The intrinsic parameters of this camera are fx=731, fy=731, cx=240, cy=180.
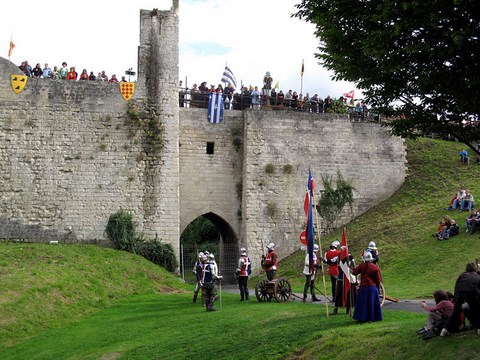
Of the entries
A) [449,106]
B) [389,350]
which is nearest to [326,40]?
[449,106]

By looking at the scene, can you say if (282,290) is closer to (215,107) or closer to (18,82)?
(215,107)

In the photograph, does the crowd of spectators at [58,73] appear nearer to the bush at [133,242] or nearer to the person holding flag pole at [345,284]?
the bush at [133,242]

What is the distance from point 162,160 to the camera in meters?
30.0

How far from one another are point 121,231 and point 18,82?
7332mm

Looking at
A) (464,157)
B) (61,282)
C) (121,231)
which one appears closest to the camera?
(61,282)

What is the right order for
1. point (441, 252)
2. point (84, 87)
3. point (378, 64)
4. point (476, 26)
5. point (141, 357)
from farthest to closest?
point (84, 87) → point (441, 252) → point (141, 357) → point (378, 64) → point (476, 26)

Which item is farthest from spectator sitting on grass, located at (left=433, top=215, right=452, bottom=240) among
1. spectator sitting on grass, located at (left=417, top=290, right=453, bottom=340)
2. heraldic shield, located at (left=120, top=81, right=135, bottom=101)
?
spectator sitting on grass, located at (left=417, top=290, right=453, bottom=340)

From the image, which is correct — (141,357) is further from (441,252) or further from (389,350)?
(441,252)

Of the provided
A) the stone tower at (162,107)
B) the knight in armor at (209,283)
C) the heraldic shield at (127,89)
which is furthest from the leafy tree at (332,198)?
the knight in armor at (209,283)

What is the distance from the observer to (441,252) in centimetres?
2406

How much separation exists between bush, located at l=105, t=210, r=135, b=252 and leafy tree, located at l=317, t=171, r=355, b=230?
8.30m

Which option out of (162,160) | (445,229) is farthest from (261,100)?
(445,229)

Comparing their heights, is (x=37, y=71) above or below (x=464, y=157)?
above

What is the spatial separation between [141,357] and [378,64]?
7412 mm
